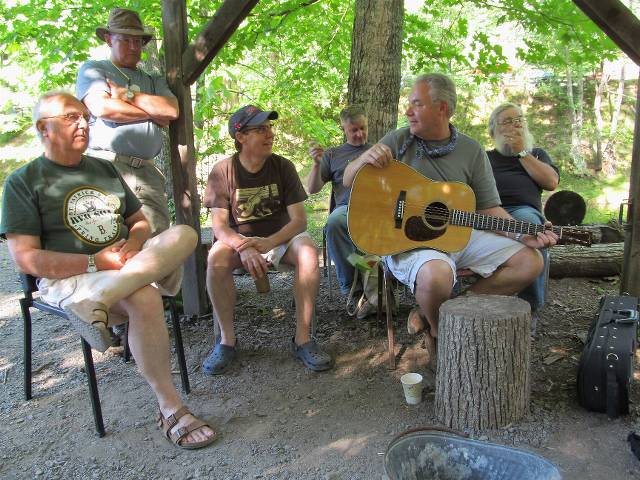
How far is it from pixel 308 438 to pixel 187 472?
0.57 metres

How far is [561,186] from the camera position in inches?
564

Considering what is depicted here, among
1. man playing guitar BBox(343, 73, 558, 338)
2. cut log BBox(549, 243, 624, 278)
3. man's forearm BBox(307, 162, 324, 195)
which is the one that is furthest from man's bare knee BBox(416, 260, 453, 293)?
cut log BBox(549, 243, 624, 278)

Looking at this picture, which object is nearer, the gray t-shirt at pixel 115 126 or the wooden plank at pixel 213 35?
the gray t-shirt at pixel 115 126

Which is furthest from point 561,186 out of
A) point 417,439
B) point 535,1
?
point 417,439

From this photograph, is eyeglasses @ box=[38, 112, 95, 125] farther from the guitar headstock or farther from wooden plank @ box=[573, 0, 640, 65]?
wooden plank @ box=[573, 0, 640, 65]

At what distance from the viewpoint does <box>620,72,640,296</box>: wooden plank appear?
11.3 ft

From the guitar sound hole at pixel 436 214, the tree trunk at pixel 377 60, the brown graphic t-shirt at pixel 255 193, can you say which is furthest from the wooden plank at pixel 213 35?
the guitar sound hole at pixel 436 214

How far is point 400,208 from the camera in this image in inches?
114

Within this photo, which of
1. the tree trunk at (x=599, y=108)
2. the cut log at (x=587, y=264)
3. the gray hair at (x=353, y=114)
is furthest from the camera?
the tree trunk at (x=599, y=108)

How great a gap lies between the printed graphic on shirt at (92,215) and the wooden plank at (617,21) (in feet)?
10.3

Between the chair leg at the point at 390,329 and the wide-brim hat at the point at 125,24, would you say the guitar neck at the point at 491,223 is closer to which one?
the chair leg at the point at 390,329

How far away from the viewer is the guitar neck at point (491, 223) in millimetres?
2959

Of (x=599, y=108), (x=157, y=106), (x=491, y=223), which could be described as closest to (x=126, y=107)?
(x=157, y=106)

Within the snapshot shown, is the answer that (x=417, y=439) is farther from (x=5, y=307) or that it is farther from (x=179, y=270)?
(x=5, y=307)
